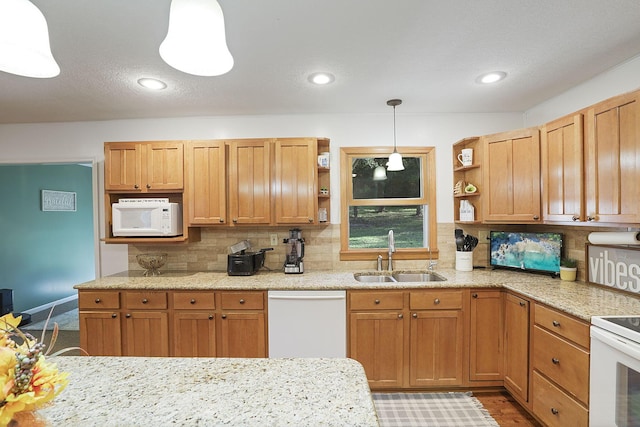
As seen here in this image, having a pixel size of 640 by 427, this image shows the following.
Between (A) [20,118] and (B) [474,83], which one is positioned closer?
(B) [474,83]

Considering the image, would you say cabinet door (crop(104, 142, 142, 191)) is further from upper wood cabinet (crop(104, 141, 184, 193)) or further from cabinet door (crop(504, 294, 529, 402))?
cabinet door (crop(504, 294, 529, 402))

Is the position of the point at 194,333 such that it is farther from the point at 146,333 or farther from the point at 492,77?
the point at 492,77

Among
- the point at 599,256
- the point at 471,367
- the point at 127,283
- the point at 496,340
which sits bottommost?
the point at 471,367

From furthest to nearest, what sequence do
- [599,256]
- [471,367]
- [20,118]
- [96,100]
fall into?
[20,118] → [96,100] → [471,367] → [599,256]

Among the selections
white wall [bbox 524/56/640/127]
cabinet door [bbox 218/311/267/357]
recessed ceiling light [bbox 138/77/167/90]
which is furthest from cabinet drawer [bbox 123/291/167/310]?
white wall [bbox 524/56/640/127]

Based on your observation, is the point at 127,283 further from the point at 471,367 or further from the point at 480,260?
the point at 480,260

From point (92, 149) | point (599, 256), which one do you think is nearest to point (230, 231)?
point (92, 149)

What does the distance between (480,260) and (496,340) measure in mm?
883

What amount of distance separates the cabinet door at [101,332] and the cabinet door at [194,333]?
52 centimetres

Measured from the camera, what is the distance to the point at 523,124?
321 cm

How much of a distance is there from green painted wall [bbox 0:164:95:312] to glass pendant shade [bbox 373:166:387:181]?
16.4 feet

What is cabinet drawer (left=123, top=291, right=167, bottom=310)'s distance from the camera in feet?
8.62

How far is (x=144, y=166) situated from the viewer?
298 cm

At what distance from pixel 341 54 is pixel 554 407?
105 inches
